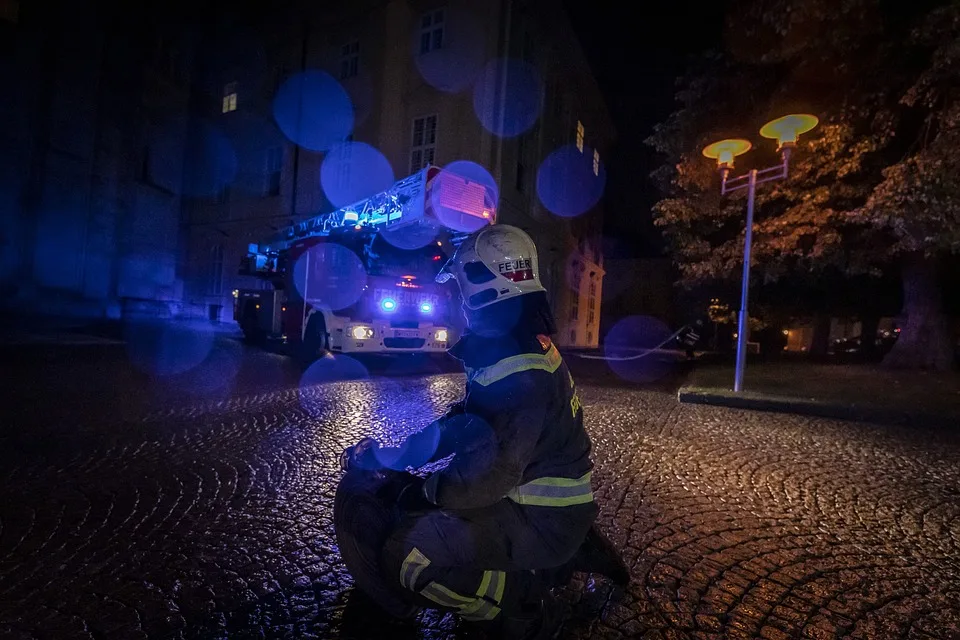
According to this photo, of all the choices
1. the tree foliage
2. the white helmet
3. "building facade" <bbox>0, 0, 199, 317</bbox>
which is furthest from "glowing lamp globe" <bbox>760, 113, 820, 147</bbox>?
"building facade" <bbox>0, 0, 199, 317</bbox>

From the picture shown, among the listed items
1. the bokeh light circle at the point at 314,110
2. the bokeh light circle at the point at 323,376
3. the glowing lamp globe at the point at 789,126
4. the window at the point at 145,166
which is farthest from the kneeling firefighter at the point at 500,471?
the window at the point at 145,166

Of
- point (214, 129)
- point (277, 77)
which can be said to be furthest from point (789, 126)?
point (214, 129)

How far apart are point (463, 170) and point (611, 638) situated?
18828mm

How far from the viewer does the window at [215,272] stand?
27.4 metres

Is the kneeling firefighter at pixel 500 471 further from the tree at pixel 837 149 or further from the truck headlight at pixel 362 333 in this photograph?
the truck headlight at pixel 362 333

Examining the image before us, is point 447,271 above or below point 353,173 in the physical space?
below

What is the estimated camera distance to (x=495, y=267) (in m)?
2.09

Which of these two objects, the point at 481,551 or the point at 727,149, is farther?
the point at 727,149

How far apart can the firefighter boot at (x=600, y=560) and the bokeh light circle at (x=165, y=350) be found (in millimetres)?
8807

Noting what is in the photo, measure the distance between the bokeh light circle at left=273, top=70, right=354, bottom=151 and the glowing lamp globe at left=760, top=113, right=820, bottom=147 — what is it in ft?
59.6

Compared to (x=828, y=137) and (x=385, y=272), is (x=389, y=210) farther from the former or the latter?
(x=828, y=137)

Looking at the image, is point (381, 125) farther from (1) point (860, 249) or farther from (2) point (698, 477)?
(2) point (698, 477)

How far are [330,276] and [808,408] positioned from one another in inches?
366

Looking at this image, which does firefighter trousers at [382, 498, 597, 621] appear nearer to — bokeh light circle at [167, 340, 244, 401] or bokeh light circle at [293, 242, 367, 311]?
bokeh light circle at [167, 340, 244, 401]
